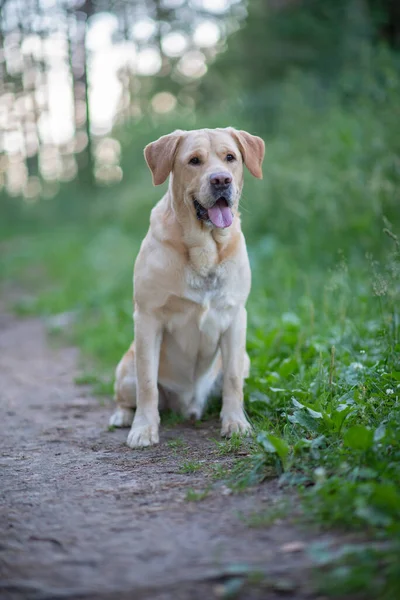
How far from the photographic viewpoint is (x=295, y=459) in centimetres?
271

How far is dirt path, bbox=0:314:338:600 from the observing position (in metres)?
1.96

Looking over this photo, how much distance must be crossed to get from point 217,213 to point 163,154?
476 millimetres

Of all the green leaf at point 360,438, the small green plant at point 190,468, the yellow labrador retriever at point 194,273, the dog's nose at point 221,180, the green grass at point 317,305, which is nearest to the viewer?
the green grass at point 317,305

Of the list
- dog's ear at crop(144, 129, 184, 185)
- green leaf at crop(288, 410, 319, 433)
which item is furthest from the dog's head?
green leaf at crop(288, 410, 319, 433)

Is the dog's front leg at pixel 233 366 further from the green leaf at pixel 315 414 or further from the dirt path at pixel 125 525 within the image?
the green leaf at pixel 315 414

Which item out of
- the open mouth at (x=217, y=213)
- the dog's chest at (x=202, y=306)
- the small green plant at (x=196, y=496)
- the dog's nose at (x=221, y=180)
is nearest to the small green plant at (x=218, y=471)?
the small green plant at (x=196, y=496)

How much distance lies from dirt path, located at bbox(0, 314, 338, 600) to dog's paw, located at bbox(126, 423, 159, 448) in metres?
0.05

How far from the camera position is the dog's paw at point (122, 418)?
3936 mm

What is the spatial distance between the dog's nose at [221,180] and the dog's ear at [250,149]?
356mm

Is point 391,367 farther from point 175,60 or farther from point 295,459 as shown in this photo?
point 175,60

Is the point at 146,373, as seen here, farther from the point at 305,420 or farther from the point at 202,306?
the point at 305,420

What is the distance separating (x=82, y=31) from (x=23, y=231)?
6.41 m

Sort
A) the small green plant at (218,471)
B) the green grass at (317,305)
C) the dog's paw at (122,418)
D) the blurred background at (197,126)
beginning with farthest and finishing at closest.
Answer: the blurred background at (197,126) → the dog's paw at (122,418) → the small green plant at (218,471) → the green grass at (317,305)

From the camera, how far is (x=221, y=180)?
3.33 meters
